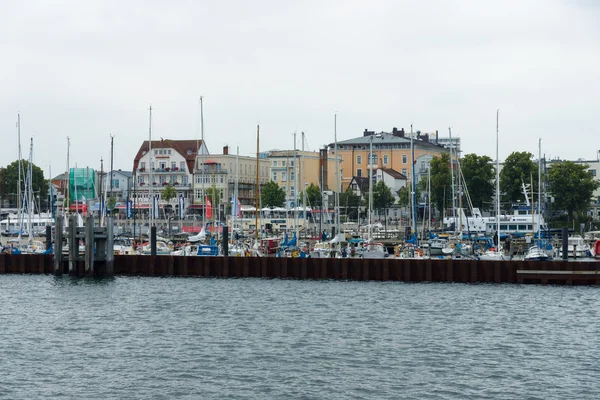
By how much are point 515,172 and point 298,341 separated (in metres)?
96.6

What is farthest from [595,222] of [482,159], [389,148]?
[389,148]

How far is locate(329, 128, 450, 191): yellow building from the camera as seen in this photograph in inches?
6969

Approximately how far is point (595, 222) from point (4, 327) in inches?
4096

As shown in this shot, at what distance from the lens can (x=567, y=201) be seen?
443 ft

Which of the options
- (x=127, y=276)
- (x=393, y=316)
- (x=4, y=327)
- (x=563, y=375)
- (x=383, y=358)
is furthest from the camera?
(x=127, y=276)

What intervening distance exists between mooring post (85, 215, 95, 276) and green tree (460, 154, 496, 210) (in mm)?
77405

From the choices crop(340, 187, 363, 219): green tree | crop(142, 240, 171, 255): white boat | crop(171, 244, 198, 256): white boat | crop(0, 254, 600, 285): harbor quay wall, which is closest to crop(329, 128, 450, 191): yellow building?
crop(340, 187, 363, 219): green tree

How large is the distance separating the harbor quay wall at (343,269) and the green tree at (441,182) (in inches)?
2626

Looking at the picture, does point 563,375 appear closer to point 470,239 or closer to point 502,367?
point 502,367

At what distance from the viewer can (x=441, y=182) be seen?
455 feet

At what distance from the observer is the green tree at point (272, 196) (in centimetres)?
15950

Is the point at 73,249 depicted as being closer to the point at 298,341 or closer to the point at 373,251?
the point at 373,251

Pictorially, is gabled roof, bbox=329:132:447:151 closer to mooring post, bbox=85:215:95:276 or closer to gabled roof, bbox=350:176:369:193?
gabled roof, bbox=350:176:369:193

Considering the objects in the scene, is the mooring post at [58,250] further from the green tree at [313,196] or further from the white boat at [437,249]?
the green tree at [313,196]
